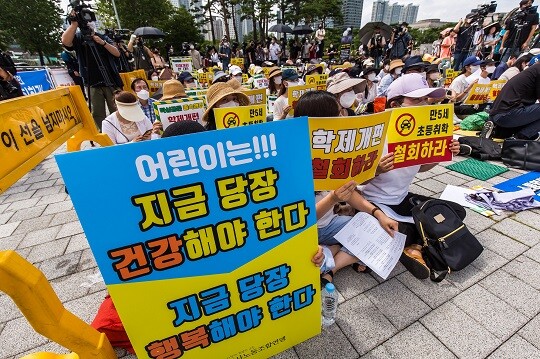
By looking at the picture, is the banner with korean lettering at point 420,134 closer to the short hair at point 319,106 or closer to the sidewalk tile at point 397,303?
the short hair at point 319,106

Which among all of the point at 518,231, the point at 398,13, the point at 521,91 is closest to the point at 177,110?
the point at 518,231

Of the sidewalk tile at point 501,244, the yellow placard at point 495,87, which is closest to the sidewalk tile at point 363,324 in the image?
the sidewalk tile at point 501,244

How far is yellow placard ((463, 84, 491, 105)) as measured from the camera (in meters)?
6.19

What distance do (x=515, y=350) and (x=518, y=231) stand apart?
1608 millimetres

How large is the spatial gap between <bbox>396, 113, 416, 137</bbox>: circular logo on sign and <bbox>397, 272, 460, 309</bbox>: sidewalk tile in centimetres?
125

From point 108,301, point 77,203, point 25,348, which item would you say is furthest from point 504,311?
point 25,348

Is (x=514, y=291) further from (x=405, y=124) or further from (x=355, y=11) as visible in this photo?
(x=355, y=11)

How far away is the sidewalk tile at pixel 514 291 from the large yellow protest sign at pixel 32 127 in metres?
3.18

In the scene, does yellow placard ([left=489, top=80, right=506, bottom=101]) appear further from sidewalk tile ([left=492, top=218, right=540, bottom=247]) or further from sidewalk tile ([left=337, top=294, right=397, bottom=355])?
sidewalk tile ([left=337, top=294, right=397, bottom=355])

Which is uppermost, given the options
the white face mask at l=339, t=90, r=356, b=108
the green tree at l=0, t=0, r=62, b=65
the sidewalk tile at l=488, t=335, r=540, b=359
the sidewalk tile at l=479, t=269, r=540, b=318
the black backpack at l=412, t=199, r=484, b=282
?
the green tree at l=0, t=0, r=62, b=65

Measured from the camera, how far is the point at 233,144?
47.3 inches

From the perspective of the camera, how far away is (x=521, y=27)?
848cm

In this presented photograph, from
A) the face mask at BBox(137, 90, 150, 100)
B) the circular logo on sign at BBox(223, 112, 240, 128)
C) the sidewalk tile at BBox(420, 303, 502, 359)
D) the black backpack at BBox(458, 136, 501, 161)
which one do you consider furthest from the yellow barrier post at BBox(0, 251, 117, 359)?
the black backpack at BBox(458, 136, 501, 161)

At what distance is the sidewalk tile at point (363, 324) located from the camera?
6.11ft
